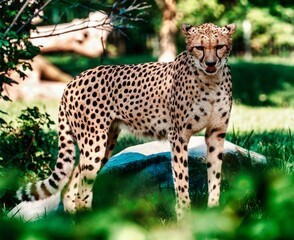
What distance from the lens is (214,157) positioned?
532 cm

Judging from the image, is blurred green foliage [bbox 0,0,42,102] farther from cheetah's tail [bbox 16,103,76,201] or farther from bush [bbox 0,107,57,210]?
cheetah's tail [bbox 16,103,76,201]

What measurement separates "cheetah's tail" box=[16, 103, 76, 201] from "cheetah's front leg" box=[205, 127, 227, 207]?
43.6 inches

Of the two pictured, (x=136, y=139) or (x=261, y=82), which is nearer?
(x=136, y=139)

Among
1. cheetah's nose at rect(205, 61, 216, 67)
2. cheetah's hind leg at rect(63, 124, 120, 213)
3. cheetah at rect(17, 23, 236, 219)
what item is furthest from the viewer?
cheetah's hind leg at rect(63, 124, 120, 213)

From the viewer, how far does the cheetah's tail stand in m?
5.41

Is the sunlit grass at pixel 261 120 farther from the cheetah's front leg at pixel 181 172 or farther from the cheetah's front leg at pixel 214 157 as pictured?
the cheetah's front leg at pixel 181 172

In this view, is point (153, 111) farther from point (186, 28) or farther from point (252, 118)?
point (252, 118)

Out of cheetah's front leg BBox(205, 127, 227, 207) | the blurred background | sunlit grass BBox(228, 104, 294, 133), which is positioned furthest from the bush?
sunlit grass BBox(228, 104, 294, 133)

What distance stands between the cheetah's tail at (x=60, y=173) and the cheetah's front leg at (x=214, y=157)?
1108mm

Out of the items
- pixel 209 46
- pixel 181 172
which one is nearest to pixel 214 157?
pixel 181 172

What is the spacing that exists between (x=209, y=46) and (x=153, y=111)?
0.89 meters

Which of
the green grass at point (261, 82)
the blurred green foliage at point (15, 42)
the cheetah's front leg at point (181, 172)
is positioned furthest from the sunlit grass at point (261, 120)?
the cheetah's front leg at point (181, 172)

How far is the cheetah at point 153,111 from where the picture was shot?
5.11 m

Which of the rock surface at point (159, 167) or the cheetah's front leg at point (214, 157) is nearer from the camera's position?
the cheetah's front leg at point (214, 157)
